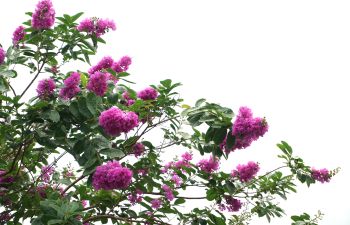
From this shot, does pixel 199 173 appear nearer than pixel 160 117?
No

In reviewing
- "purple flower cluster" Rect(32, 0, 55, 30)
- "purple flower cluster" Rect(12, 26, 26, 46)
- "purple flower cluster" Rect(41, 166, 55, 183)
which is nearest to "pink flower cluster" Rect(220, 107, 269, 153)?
"purple flower cluster" Rect(32, 0, 55, 30)

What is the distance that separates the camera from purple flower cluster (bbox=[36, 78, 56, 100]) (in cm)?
299

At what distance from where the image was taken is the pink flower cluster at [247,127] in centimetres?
252

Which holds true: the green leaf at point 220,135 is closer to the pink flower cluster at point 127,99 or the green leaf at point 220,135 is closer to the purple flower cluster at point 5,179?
the pink flower cluster at point 127,99

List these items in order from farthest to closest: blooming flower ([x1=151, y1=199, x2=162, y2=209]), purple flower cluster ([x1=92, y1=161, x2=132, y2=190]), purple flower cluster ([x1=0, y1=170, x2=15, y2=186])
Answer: blooming flower ([x1=151, y1=199, x2=162, y2=209])
purple flower cluster ([x1=0, y1=170, x2=15, y2=186])
purple flower cluster ([x1=92, y1=161, x2=132, y2=190])

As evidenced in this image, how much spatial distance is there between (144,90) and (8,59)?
4.37ft

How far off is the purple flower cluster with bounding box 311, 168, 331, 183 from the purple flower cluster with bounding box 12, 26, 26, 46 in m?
3.07

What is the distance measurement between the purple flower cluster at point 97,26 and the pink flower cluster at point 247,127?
1.72 meters

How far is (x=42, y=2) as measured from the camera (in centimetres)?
337

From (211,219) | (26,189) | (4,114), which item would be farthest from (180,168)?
(4,114)

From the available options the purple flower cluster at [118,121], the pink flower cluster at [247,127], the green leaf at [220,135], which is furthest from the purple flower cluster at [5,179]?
the pink flower cluster at [247,127]

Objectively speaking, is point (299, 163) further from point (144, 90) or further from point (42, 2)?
point (42, 2)

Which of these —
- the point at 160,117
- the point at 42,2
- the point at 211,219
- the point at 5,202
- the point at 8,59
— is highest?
the point at 42,2

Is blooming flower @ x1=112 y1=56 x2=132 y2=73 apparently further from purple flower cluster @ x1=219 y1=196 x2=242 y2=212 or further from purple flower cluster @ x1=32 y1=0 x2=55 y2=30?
purple flower cluster @ x1=219 y1=196 x2=242 y2=212
